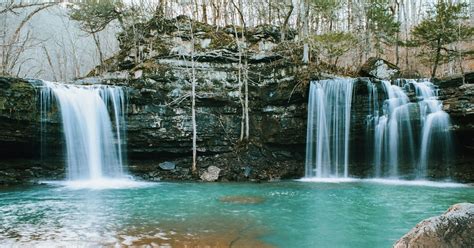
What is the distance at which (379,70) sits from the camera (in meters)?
18.7

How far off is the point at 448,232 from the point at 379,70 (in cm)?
1619

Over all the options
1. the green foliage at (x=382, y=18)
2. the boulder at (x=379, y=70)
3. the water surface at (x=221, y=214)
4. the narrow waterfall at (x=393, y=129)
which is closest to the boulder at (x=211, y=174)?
the water surface at (x=221, y=214)

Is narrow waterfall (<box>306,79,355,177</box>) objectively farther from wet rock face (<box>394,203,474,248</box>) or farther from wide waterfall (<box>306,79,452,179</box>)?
wet rock face (<box>394,203,474,248</box>)

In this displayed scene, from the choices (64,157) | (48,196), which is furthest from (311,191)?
(64,157)

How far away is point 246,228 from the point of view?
752cm

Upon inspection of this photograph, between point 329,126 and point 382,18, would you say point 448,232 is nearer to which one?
point 329,126

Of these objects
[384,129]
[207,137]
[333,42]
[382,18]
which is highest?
[382,18]

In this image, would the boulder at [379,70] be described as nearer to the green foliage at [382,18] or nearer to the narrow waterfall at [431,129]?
the narrow waterfall at [431,129]

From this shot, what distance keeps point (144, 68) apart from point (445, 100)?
1203cm

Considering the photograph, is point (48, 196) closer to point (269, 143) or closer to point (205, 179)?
point (205, 179)

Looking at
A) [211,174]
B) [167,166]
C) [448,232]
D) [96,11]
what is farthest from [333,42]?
[448,232]

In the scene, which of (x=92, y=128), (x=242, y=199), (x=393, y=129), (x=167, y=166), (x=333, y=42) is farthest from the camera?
(x=333, y=42)

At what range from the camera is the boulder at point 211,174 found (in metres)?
16.1

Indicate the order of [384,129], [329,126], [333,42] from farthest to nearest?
[333,42]
[329,126]
[384,129]
